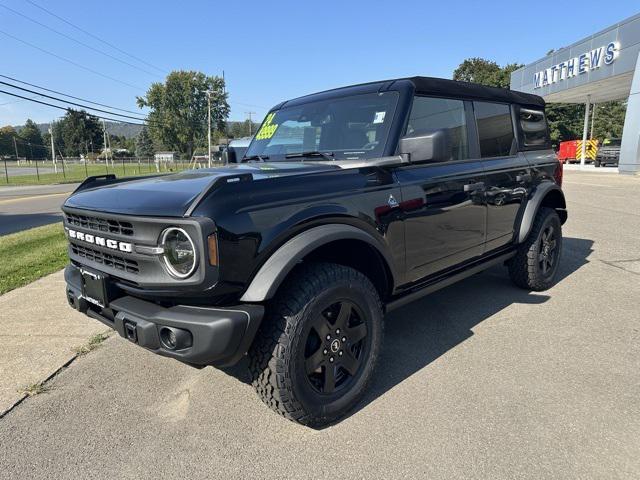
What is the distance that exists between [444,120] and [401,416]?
2.20 meters

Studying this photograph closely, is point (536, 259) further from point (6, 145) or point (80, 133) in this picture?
point (6, 145)

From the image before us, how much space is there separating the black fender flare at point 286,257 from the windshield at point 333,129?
807 mm

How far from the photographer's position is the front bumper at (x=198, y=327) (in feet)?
6.75

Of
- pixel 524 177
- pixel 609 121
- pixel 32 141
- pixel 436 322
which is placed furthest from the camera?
pixel 32 141

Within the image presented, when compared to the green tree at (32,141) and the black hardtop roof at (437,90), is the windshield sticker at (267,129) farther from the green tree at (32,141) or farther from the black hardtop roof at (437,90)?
the green tree at (32,141)

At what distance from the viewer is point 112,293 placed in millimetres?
2424

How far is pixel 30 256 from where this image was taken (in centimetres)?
671

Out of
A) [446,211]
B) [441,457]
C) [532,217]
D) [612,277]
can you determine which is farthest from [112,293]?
[612,277]

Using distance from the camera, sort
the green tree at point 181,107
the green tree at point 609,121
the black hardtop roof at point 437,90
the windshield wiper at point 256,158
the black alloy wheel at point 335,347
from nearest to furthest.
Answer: the black alloy wheel at point 335,347, the black hardtop roof at point 437,90, the windshield wiper at point 256,158, the green tree at point 609,121, the green tree at point 181,107

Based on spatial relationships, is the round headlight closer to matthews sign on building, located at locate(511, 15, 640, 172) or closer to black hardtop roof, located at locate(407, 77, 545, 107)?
black hardtop roof, located at locate(407, 77, 545, 107)

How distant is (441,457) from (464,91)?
9.10ft

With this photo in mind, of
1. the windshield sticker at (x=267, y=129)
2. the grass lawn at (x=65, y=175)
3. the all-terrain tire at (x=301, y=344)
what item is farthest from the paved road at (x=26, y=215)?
the all-terrain tire at (x=301, y=344)

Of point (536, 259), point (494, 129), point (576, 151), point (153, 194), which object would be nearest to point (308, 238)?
point (153, 194)

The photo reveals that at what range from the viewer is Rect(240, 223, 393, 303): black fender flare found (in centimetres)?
217
